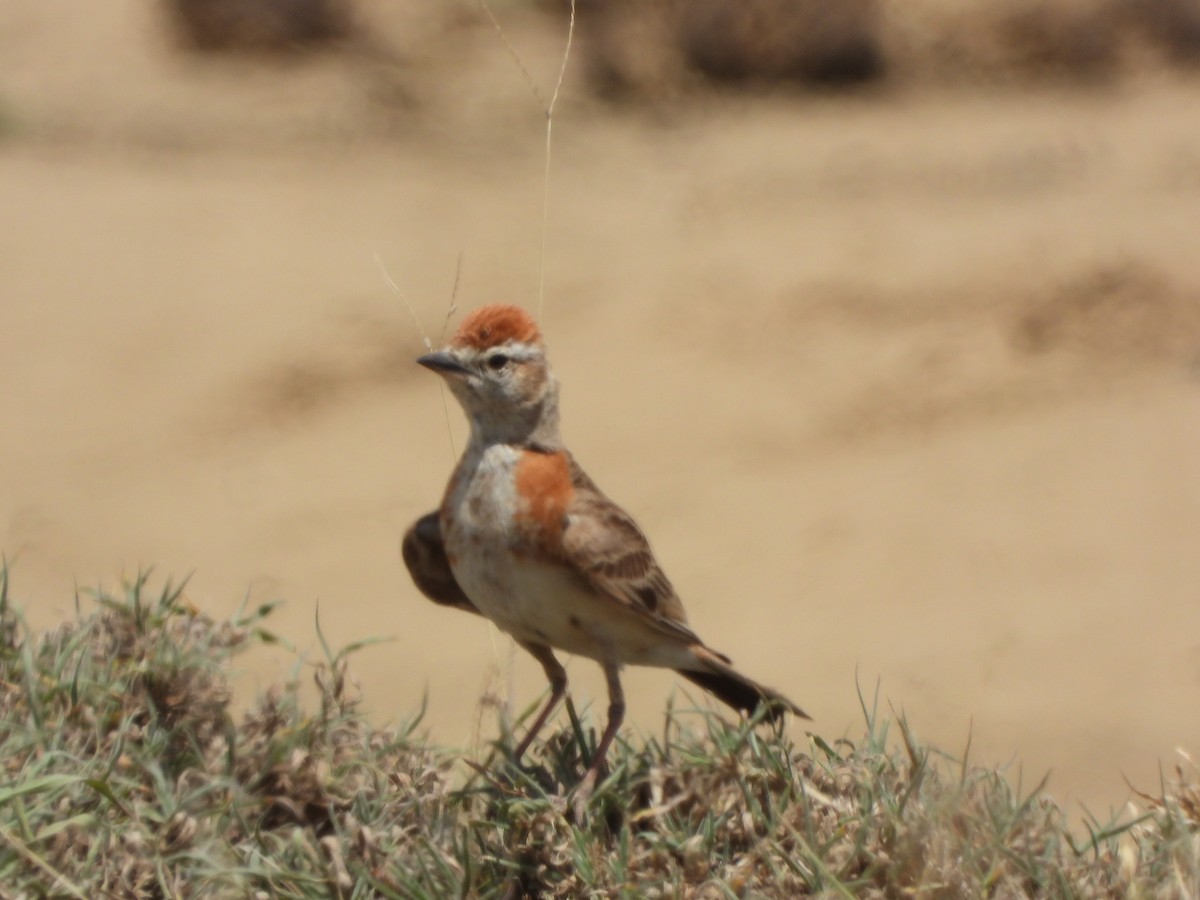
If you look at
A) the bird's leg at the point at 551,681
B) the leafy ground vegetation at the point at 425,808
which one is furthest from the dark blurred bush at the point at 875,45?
the leafy ground vegetation at the point at 425,808

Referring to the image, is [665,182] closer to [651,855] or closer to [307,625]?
[307,625]

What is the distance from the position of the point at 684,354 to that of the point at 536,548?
871 cm

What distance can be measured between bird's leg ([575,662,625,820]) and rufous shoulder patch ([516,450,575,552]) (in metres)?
0.41

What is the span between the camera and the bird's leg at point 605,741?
345 centimetres

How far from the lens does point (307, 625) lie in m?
9.66

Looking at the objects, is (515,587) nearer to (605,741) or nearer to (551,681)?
(551,681)

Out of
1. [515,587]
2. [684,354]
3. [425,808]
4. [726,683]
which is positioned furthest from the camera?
[684,354]

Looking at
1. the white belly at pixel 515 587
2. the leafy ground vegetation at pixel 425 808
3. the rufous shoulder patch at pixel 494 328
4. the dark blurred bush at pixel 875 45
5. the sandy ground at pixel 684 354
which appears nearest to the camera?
the leafy ground vegetation at pixel 425 808

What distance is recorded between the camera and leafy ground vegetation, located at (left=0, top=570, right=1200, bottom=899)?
3160mm

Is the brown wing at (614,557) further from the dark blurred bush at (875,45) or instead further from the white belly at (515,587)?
the dark blurred bush at (875,45)

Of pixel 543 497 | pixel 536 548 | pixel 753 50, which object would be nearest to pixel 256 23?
pixel 753 50

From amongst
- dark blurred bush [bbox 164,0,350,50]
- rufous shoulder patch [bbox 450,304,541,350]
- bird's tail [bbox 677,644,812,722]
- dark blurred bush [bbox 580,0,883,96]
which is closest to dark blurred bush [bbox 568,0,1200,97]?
dark blurred bush [bbox 580,0,883,96]

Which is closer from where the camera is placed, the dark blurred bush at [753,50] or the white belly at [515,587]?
the white belly at [515,587]

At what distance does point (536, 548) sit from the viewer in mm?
4074
